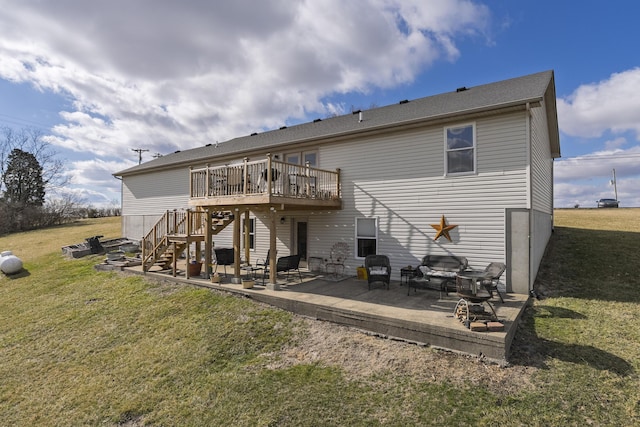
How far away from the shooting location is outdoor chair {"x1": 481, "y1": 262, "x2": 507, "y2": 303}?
263 inches

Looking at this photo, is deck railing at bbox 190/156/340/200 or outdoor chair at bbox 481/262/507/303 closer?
outdoor chair at bbox 481/262/507/303

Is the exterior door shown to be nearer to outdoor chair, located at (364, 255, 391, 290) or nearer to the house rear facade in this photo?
the house rear facade

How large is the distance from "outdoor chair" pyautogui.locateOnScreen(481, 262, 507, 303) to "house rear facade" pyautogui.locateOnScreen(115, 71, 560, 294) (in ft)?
1.72

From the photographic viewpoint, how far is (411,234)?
9266 mm

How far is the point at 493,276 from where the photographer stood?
6.85m

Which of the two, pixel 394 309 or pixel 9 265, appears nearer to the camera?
pixel 394 309

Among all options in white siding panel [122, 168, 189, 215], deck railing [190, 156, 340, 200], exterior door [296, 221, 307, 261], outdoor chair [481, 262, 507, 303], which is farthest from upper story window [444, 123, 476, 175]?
white siding panel [122, 168, 189, 215]

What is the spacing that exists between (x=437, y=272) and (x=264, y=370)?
4.64m

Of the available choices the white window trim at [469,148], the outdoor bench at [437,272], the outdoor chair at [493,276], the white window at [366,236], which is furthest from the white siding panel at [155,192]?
the outdoor chair at [493,276]

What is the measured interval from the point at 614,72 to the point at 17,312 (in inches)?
978

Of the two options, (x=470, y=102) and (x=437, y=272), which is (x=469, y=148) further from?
(x=437, y=272)

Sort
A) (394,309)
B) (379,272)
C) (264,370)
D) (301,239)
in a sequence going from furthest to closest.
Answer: (301,239) → (379,272) → (394,309) → (264,370)

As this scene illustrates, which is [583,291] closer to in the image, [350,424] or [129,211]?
[350,424]

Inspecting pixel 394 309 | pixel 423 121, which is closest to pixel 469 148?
pixel 423 121
